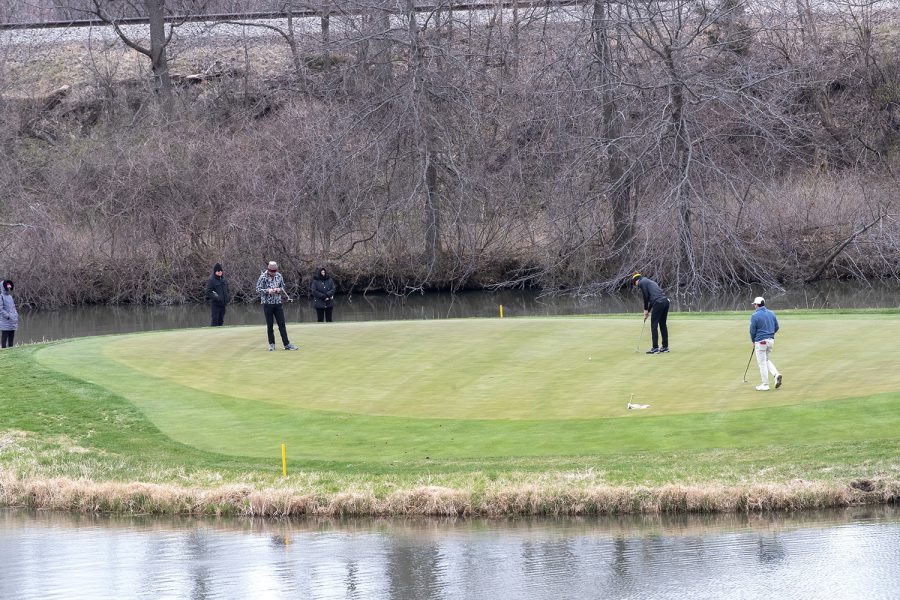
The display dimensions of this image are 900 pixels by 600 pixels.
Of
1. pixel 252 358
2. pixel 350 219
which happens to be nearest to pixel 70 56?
pixel 350 219

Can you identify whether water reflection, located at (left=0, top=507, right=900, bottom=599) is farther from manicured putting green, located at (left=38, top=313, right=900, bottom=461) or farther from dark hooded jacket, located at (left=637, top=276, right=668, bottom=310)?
dark hooded jacket, located at (left=637, top=276, right=668, bottom=310)

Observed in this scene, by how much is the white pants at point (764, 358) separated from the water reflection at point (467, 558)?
5.31 meters

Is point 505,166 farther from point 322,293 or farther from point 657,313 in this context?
point 657,313

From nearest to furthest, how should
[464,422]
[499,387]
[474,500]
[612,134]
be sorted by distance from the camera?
1. [474,500]
2. [464,422]
3. [499,387]
4. [612,134]

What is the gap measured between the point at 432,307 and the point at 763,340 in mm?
27824

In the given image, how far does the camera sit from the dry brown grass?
1484cm

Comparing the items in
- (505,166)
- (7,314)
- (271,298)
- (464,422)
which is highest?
(505,166)

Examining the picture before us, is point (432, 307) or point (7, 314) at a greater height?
point (7, 314)

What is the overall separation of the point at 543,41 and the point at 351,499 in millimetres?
35712

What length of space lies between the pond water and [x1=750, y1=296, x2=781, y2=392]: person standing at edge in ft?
64.9

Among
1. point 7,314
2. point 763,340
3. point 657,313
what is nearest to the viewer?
point 763,340

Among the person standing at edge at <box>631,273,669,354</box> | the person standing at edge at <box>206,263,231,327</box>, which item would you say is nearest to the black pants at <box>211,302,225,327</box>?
the person standing at edge at <box>206,263,231,327</box>

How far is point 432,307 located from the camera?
154 feet

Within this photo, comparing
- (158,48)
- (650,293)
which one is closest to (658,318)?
(650,293)
